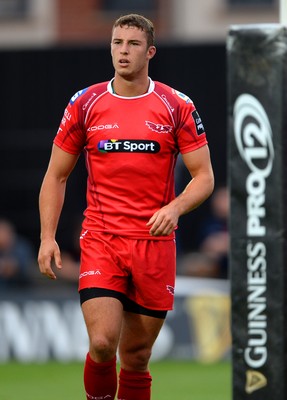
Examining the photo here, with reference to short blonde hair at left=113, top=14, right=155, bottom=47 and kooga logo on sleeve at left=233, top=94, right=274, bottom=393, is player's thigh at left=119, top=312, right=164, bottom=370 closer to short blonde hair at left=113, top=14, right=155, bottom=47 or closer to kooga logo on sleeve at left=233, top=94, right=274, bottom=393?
kooga logo on sleeve at left=233, top=94, right=274, bottom=393

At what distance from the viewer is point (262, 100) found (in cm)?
785

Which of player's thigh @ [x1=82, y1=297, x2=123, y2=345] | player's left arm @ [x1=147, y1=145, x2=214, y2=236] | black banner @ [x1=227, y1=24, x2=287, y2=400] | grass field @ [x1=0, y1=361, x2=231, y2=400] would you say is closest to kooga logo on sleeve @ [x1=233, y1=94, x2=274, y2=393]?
black banner @ [x1=227, y1=24, x2=287, y2=400]

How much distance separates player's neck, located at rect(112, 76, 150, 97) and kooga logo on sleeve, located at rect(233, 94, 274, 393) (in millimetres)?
568

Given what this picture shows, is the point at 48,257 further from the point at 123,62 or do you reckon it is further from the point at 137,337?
the point at 123,62

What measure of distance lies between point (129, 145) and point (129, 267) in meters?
0.67

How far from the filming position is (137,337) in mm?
8086

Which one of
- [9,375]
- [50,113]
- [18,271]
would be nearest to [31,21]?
[50,113]

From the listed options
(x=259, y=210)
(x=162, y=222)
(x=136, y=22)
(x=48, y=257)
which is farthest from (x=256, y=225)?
(x=136, y=22)

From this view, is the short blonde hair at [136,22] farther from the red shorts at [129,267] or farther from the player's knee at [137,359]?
the player's knee at [137,359]

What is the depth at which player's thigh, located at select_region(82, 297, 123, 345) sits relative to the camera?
25.6 ft

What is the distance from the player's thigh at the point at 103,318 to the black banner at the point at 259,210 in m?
A: 0.64

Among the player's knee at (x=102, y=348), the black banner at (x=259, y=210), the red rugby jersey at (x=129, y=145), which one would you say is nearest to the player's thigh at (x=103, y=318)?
the player's knee at (x=102, y=348)

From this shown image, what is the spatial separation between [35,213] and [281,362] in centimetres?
972

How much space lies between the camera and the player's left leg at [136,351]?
809cm
